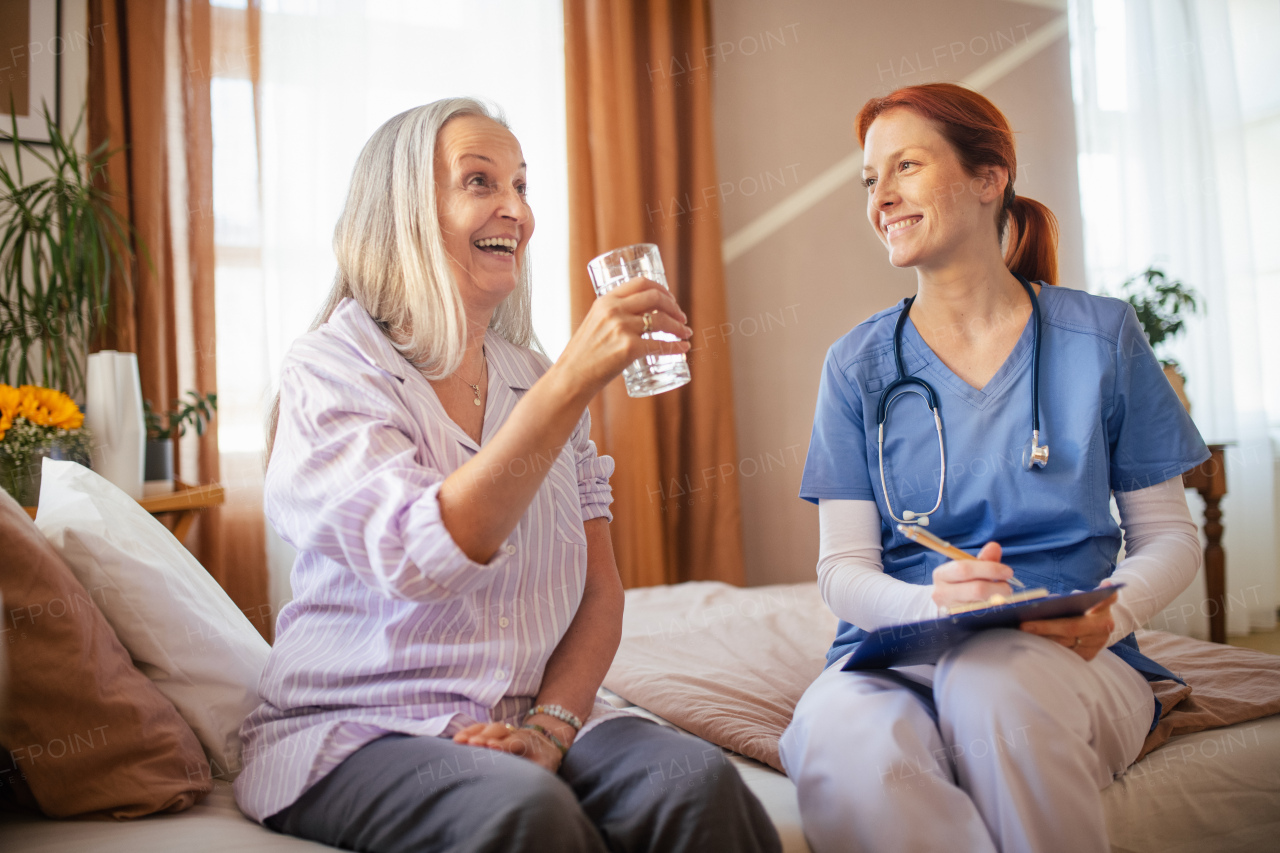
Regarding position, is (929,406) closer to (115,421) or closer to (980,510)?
(980,510)

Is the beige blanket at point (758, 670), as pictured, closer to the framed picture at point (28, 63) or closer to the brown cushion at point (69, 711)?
the brown cushion at point (69, 711)

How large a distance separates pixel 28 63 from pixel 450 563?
2.76 metres

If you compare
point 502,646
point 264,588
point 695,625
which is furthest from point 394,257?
point 264,588

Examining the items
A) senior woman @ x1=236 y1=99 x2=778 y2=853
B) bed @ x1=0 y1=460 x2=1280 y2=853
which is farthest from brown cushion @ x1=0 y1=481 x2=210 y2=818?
senior woman @ x1=236 y1=99 x2=778 y2=853

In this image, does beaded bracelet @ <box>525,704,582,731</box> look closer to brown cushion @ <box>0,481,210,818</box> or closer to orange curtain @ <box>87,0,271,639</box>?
brown cushion @ <box>0,481,210,818</box>

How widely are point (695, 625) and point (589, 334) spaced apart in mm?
1203

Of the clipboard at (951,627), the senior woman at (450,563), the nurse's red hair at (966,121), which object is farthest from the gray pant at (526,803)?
the nurse's red hair at (966,121)

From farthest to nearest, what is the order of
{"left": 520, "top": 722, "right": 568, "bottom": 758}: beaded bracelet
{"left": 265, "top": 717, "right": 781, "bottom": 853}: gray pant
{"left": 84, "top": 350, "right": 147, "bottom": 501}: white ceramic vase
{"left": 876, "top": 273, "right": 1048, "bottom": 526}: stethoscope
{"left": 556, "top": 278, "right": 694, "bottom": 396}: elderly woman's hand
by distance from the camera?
{"left": 84, "top": 350, "right": 147, "bottom": 501}: white ceramic vase
{"left": 876, "top": 273, "right": 1048, "bottom": 526}: stethoscope
{"left": 520, "top": 722, "right": 568, "bottom": 758}: beaded bracelet
{"left": 556, "top": 278, "right": 694, "bottom": 396}: elderly woman's hand
{"left": 265, "top": 717, "right": 781, "bottom": 853}: gray pant

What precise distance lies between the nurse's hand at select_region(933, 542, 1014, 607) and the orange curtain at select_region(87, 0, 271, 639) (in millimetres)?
2392

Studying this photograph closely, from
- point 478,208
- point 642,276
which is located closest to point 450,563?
point 642,276

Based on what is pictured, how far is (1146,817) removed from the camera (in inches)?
41.3

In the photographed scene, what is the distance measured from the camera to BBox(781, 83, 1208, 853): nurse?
0.92m

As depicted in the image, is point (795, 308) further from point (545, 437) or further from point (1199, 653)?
point (545, 437)

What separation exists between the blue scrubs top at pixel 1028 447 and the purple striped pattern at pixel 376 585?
483 mm
